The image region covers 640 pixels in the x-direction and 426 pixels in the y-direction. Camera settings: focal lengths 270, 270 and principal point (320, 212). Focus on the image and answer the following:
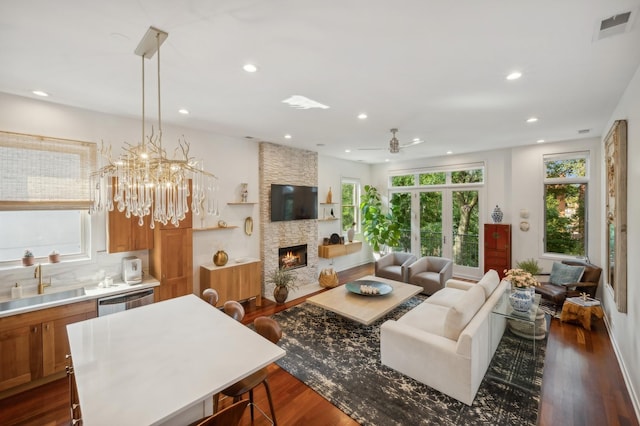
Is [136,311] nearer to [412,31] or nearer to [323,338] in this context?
[323,338]

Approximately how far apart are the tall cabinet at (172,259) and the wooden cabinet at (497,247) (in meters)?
5.82

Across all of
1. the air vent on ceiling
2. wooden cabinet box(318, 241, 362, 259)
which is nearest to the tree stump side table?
the air vent on ceiling

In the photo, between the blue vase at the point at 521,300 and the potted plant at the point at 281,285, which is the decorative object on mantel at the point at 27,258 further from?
the blue vase at the point at 521,300

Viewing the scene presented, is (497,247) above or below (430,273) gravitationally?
above

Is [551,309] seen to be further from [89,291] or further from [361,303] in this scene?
[89,291]

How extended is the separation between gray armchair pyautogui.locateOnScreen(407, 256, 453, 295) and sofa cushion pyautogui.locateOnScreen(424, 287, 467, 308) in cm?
74

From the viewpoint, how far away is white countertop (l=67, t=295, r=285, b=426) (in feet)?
4.50

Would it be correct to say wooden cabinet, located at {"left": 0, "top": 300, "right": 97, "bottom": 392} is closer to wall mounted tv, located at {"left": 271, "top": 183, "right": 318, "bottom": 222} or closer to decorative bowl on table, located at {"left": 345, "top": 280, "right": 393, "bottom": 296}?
wall mounted tv, located at {"left": 271, "top": 183, "right": 318, "bottom": 222}

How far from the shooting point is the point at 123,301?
126 inches

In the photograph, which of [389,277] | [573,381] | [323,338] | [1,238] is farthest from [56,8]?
[389,277]

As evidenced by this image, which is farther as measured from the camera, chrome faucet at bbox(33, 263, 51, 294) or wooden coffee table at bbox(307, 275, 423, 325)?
wooden coffee table at bbox(307, 275, 423, 325)

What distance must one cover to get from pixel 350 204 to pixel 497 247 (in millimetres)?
3592

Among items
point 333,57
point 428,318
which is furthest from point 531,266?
point 333,57

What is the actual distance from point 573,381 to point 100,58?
529cm
